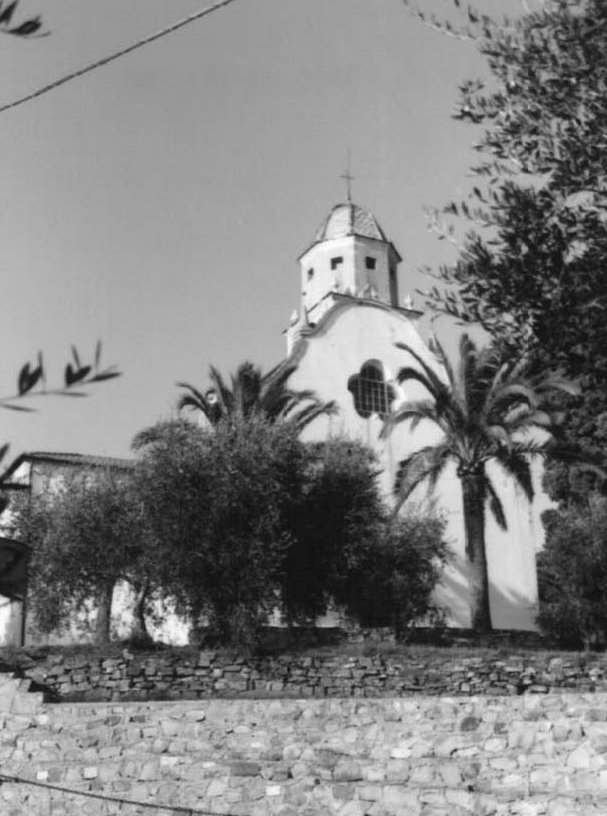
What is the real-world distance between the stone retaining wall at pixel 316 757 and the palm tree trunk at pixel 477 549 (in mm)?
12006

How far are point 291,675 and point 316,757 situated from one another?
557 cm

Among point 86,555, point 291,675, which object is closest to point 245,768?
point 291,675

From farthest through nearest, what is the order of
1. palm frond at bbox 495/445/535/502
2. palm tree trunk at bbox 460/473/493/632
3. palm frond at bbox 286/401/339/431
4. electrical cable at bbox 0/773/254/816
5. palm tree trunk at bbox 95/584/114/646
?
palm frond at bbox 286/401/339/431, palm frond at bbox 495/445/535/502, palm tree trunk at bbox 460/473/493/632, palm tree trunk at bbox 95/584/114/646, electrical cable at bbox 0/773/254/816

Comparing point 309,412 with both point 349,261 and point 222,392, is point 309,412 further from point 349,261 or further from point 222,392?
Result: point 349,261

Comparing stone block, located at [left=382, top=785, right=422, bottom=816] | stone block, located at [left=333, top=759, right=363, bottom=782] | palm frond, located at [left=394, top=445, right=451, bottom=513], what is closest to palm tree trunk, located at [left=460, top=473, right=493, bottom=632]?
palm frond, located at [left=394, top=445, right=451, bottom=513]

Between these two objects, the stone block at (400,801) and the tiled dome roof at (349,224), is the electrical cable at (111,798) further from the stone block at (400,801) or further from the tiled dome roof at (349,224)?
the tiled dome roof at (349,224)

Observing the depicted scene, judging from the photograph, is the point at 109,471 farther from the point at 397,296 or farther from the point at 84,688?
the point at 397,296

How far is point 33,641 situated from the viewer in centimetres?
2941

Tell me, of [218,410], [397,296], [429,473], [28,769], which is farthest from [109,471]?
[397,296]

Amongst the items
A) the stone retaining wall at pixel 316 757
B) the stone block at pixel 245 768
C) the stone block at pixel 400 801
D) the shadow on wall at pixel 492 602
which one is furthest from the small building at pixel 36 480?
the stone block at pixel 400 801

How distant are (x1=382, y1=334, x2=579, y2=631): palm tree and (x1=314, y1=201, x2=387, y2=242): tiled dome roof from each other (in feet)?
50.0

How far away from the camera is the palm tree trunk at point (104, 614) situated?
26.4 meters

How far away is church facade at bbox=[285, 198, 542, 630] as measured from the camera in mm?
37875

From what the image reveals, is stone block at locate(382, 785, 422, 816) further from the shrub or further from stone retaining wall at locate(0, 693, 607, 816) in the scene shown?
the shrub
